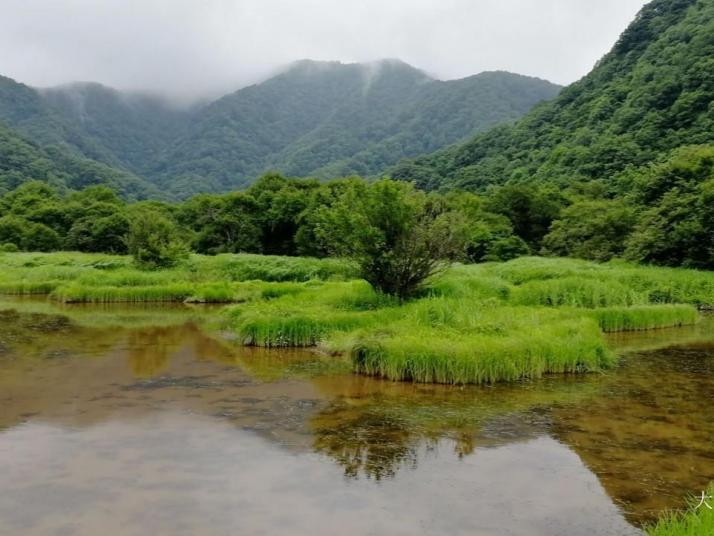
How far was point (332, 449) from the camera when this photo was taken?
37.9 feet

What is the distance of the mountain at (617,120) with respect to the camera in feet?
242

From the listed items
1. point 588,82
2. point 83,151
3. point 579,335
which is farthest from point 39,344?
point 83,151

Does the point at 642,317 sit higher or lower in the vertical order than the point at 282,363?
higher

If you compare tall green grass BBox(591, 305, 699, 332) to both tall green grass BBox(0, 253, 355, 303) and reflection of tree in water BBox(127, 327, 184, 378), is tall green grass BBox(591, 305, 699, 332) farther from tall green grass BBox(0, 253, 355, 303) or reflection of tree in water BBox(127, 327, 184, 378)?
reflection of tree in water BBox(127, 327, 184, 378)

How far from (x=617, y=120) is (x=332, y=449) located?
81.4 m

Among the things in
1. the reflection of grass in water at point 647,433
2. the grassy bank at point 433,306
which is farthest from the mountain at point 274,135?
the reflection of grass in water at point 647,433

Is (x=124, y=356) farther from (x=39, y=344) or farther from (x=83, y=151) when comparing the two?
(x=83, y=151)

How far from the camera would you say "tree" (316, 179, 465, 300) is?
23.4 meters

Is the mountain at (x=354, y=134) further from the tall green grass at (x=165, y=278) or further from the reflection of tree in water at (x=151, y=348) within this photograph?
the reflection of tree in water at (x=151, y=348)

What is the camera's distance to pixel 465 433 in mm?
12469

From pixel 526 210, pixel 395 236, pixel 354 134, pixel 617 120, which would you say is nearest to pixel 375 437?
pixel 395 236

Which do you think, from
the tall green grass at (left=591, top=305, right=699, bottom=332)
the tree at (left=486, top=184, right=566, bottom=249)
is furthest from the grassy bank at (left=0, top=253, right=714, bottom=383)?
the tree at (left=486, top=184, right=566, bottom=249)

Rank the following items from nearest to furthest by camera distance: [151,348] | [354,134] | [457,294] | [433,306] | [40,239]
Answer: [433,306] < [151,348] < [457,294] < [40,239] < [354,134]

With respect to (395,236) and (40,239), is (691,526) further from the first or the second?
(40,239)
